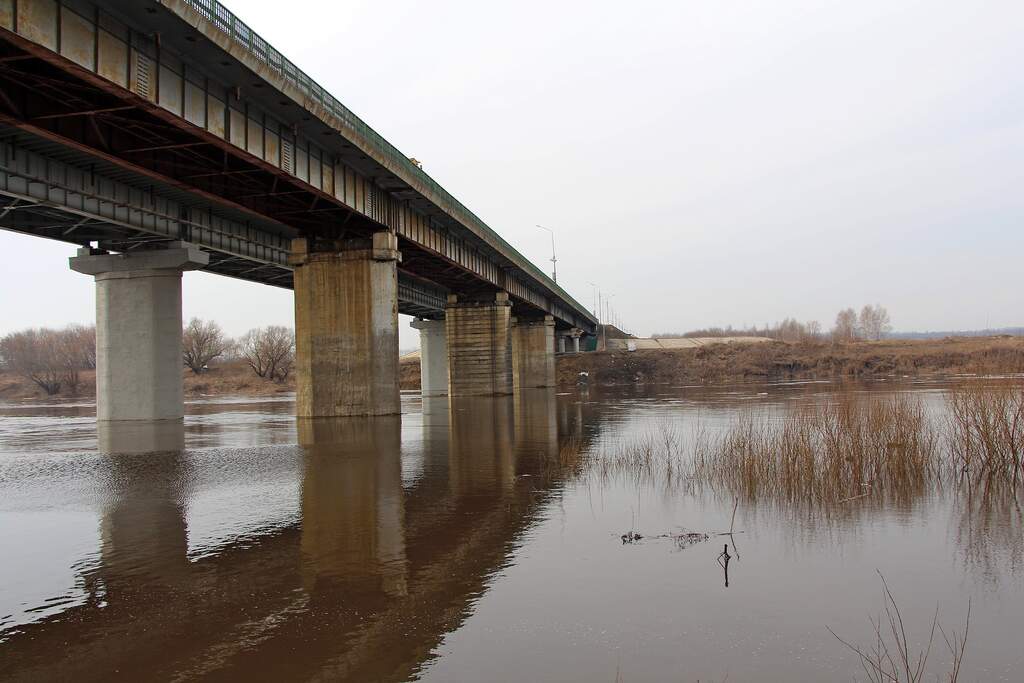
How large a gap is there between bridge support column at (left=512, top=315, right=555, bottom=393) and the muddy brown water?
79080 millimetres

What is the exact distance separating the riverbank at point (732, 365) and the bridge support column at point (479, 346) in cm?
2645

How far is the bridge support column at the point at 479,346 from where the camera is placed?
6606cm

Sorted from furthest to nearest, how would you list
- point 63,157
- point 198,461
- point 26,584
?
point 63,157
point 198,461
point 26,584

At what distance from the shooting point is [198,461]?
1975 centimetres

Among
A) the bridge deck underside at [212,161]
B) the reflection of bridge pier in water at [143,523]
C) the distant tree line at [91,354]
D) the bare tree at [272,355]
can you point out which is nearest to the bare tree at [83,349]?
the distant tree line at [91,354]

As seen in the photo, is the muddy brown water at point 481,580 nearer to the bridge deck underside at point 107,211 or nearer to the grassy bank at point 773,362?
the bridge deck underside at point 107,211

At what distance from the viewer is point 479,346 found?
67.8m

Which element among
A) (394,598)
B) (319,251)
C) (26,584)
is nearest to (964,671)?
(394,598)

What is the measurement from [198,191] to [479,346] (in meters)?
41.5

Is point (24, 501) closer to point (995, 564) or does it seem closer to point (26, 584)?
point (26, 584)

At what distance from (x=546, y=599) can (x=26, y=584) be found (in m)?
5.41

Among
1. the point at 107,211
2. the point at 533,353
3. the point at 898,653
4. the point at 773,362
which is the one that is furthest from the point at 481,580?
the point at 773,362

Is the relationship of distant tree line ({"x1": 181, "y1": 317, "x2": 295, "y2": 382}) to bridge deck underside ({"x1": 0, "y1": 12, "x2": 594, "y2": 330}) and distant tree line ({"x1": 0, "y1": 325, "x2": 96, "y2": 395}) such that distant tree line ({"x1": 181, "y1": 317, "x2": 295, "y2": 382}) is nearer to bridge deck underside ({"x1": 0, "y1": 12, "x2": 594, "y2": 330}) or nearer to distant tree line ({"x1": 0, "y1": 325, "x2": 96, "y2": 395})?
distant tree line ({"x1": 0, "y1": 325, "x2": 96, "y2": 395})

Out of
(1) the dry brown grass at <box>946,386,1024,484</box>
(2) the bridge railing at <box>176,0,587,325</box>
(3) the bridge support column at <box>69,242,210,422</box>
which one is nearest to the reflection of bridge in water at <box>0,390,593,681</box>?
(1) the dry brown grass at <box>946,386,1024,484</box>
